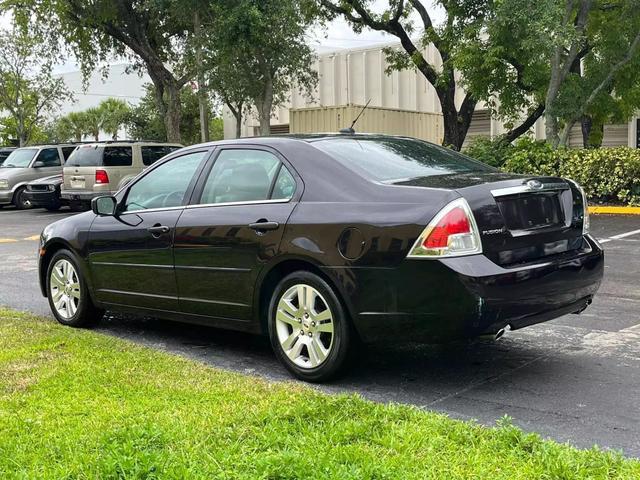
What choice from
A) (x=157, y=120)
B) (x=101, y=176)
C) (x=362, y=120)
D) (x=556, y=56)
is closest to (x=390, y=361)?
(x=556, y=56)

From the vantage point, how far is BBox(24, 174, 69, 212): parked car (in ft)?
71.4

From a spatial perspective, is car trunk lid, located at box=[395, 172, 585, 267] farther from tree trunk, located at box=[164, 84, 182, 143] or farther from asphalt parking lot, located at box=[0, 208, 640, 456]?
tree trunk, located at box=[164, 84, 182, 143]

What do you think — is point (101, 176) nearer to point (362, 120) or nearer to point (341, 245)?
point (362, 120)

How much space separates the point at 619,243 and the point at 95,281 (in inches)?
315

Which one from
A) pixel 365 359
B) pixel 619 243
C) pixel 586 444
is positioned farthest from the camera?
pixel 619 243

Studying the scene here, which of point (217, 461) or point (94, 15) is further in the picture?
point (94, 15)

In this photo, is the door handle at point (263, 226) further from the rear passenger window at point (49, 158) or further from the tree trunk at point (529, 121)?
the rear passenger window at point (49, 158)

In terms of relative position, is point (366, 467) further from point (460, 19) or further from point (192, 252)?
point (460, 19)

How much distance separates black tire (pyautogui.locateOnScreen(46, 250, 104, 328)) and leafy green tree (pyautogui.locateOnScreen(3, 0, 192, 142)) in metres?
19.1

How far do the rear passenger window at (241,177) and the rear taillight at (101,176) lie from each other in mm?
14331

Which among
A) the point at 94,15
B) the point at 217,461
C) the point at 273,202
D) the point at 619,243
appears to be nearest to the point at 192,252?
the point at 273,202

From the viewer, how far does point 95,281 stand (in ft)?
20.9

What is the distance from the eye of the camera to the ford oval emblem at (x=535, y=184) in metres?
4.70

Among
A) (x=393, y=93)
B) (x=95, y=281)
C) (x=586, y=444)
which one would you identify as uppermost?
(x=393, y=93)
